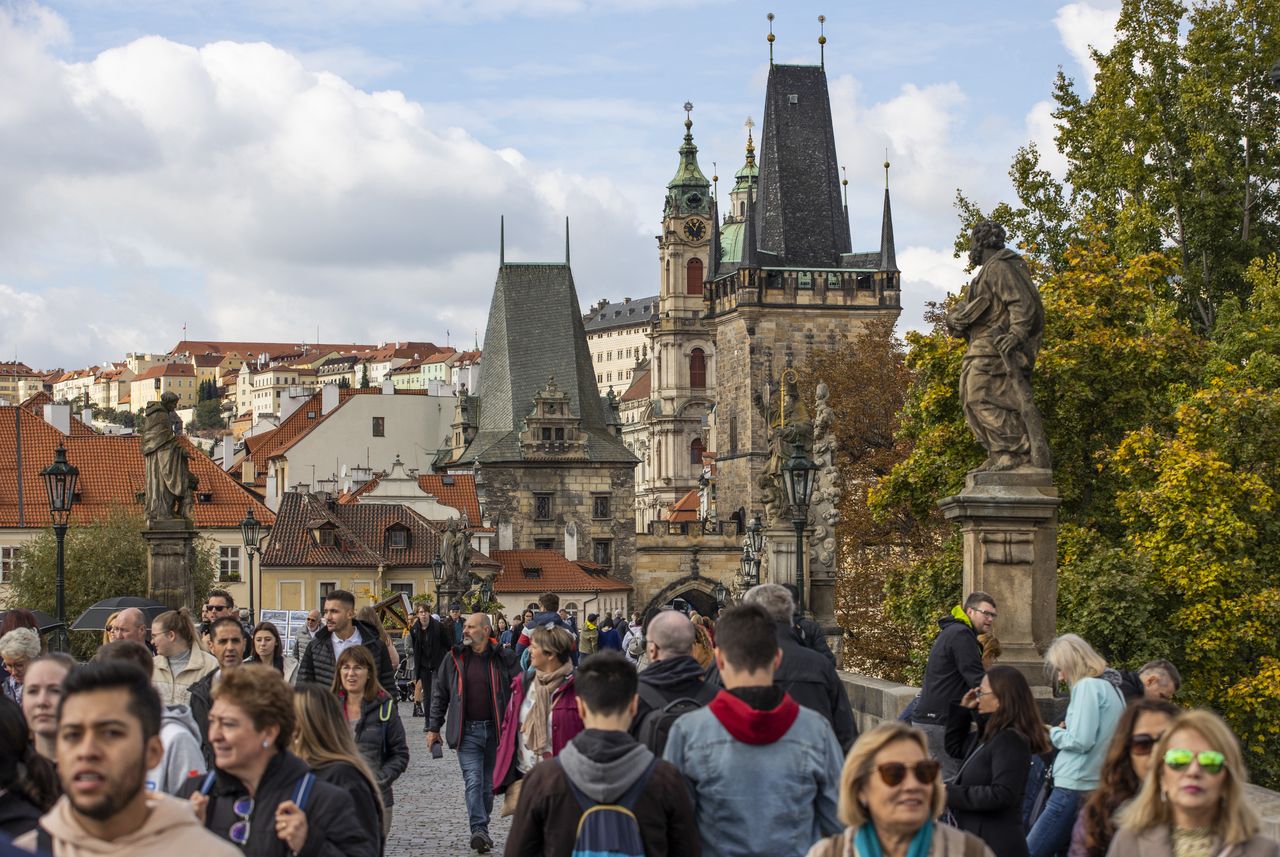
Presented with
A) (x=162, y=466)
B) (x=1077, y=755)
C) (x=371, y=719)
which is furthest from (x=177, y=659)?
(x=162, y=466)

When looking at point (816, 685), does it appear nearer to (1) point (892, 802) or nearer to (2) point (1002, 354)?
(1) point (892, 802)

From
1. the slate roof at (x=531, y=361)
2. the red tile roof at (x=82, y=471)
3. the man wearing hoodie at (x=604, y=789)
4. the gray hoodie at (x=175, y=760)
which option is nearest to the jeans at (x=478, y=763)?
the gray hoodie at (x=175, y=760)

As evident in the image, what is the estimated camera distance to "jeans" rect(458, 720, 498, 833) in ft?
38.5

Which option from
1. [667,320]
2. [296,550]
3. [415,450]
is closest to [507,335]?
[415,450]

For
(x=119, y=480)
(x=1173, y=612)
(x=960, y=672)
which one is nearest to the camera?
(x=960, y=672)

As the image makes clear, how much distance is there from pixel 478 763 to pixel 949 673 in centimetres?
424

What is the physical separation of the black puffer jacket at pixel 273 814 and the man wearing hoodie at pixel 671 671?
1.97 metres

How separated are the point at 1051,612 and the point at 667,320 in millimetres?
122817

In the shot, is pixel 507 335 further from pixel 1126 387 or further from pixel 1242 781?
pixel 1242 781

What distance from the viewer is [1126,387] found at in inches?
1156

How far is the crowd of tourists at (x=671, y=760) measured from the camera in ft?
14.3

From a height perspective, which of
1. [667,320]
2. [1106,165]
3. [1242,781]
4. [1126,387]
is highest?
[667,320]

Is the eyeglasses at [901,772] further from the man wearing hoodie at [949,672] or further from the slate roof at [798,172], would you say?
the slate roof at [798,172]

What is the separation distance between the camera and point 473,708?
11906mm
